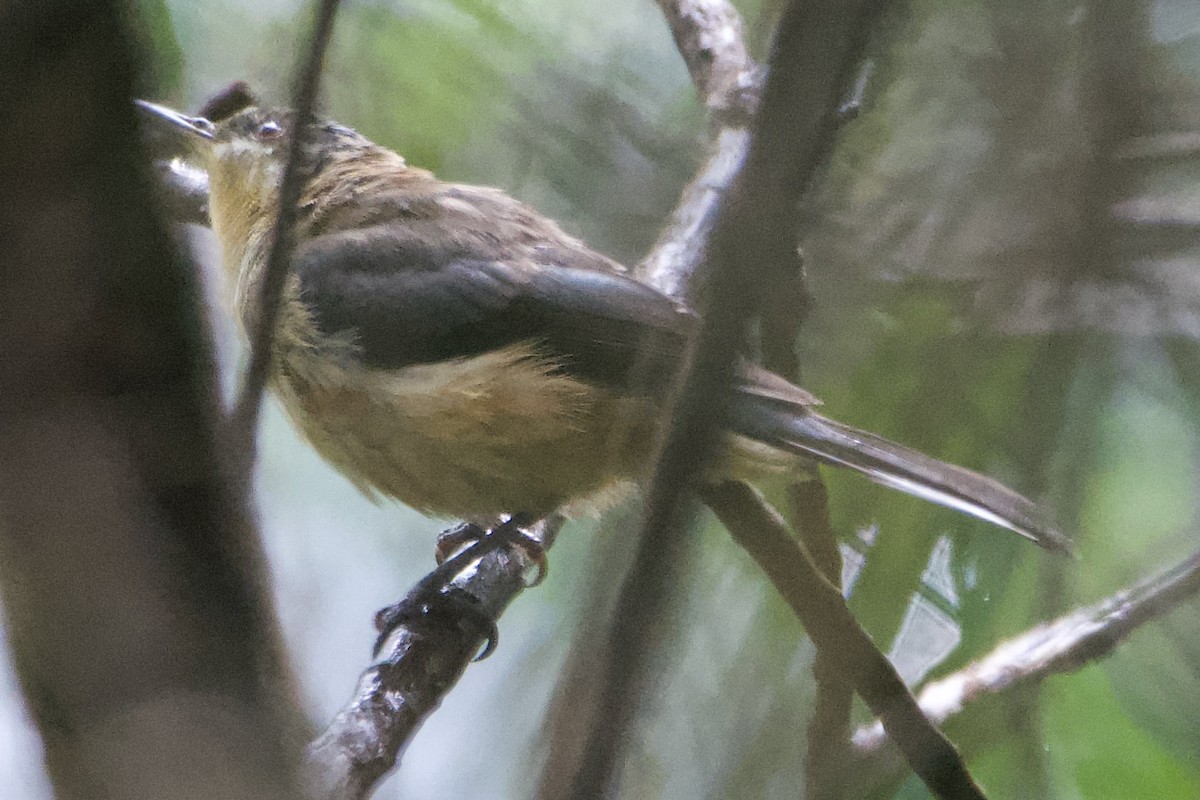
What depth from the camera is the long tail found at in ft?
5.04

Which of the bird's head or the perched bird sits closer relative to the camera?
the perched bird

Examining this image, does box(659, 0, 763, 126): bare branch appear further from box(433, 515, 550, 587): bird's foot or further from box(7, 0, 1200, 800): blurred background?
box(433, 515, 550, 587): bird's foot

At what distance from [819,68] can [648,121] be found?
1705mm

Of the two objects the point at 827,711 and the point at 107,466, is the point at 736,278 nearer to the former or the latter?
the point at 107,466

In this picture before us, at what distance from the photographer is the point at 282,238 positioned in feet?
3.04

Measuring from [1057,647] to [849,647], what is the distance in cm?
51

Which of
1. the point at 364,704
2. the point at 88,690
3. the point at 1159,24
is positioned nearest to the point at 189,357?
the point at 88,690

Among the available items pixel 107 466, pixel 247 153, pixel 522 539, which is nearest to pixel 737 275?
pixel 107 466

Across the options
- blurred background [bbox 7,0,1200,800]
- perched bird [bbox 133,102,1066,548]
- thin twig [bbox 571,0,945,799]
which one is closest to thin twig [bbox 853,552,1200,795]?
blurred background [bbox 7,0,1200,800]

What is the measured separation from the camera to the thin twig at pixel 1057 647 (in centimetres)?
159

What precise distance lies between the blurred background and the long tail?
95 mm

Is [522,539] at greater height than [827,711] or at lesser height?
lesser

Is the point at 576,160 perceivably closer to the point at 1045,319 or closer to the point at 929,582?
the point at 1045,319

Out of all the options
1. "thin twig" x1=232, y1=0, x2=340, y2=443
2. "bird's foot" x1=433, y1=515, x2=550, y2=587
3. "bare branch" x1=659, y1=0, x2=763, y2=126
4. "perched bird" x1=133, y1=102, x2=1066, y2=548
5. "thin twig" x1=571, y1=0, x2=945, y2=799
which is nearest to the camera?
"thin twig" x1=571, y1=0, x2=945, y2=799
